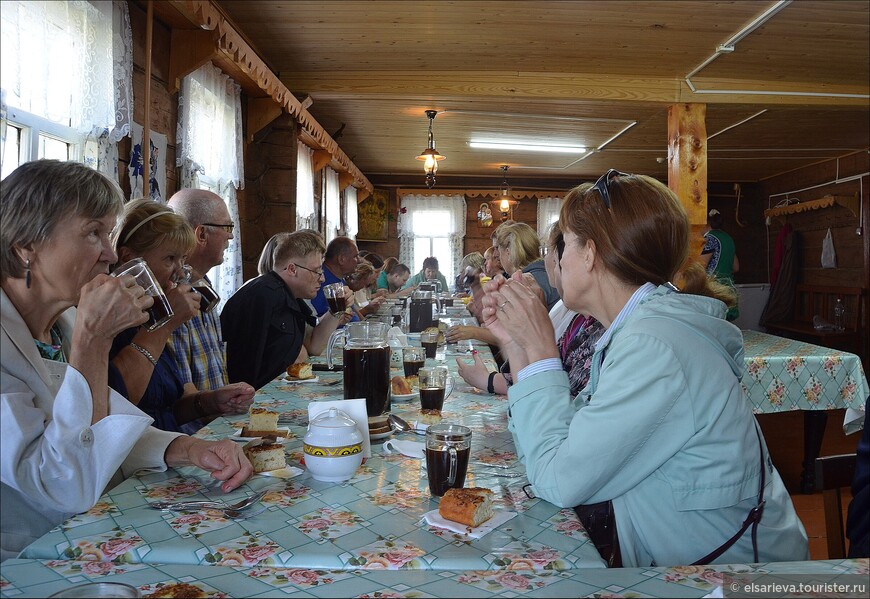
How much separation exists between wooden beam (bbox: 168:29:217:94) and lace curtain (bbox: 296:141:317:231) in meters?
2.86

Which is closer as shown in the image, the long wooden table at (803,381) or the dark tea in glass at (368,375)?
the dark tea in glass at (368,375)

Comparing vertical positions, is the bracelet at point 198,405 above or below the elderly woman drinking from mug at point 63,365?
below

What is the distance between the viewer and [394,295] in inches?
363

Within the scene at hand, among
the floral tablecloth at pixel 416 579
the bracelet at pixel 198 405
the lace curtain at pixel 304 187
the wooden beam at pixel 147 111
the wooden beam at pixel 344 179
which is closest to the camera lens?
the floral tablecloth at pixel 416 579

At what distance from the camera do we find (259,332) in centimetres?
331

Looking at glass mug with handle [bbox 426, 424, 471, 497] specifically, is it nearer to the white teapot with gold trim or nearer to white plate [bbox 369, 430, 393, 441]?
the white teapot with gold trim

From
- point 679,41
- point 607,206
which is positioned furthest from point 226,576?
point 679,41

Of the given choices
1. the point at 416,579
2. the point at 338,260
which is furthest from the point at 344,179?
the point at 416,579

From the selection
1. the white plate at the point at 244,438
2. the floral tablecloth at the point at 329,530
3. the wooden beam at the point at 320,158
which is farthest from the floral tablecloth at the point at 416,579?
the wooden beam at the point at 320,158

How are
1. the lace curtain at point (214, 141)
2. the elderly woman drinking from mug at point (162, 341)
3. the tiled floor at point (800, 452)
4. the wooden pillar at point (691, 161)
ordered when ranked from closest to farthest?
the elderly woman drinking from mug at point (162, 341), the tiled floor at point (800, 452), the lace curtain at point (214, 141), the wooden pillar at point (691, 161)

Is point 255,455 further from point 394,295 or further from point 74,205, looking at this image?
point 394,295

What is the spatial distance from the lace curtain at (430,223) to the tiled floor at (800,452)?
7449 mm

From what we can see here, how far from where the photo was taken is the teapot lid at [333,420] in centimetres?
141

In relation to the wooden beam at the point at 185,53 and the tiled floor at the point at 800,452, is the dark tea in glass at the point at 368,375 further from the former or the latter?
the wooden beam at the point at 185,53
